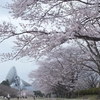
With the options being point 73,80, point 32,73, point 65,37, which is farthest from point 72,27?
point 32,73

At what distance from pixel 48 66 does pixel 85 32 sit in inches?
904

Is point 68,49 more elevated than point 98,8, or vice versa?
point 68,49

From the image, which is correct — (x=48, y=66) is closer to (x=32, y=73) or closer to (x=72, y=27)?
(x=32, y=73)

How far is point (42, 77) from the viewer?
104ft

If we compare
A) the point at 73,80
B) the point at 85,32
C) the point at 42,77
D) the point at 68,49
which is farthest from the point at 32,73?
the point at 85,32

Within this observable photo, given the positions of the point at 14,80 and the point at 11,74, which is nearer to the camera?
the point at 11,74

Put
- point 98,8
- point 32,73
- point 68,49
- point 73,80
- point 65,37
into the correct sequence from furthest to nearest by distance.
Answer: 1. point 32,73
2. point 73,80
3. point 68,49
4. point 65,37
5. point 98,8

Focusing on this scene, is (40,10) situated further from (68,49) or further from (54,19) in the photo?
(68,49)

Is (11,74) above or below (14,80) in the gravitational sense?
above

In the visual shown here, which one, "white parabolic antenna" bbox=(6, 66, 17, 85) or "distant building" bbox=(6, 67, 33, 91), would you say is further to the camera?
"distant building" bbox=(6, 67, 33, 91)

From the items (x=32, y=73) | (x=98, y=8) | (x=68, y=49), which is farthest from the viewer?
(x=32, y=73)

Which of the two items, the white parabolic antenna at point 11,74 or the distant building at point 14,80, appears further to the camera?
the distant building at point 14,80

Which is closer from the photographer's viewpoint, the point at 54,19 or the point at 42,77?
the point at 54,19

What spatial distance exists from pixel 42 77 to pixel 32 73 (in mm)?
5160
